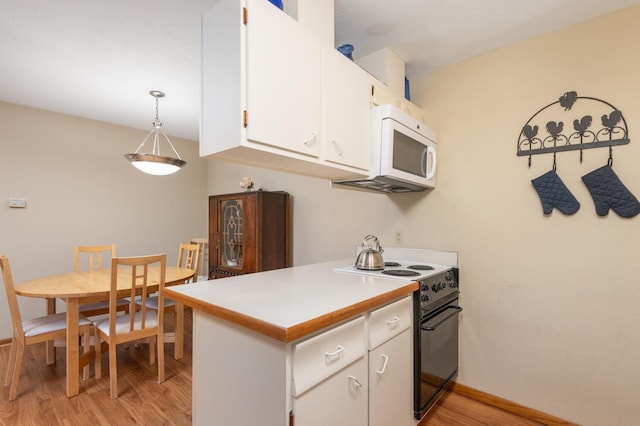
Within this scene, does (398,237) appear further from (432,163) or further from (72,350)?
(72,350)

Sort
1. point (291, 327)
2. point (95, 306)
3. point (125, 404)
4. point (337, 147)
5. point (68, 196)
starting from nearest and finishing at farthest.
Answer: point (291, 327) < point (337, 147) < point (125, 404) < point (95, 306) < point (68, 196)

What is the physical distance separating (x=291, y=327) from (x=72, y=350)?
84.5 inches

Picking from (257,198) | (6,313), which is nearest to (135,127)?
(257,198)

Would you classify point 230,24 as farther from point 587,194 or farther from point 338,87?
point 587,194

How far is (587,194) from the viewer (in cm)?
173

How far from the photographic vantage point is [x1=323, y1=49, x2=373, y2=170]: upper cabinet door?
1.49 metres

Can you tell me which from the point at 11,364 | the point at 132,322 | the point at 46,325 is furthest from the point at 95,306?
the point at 132,322

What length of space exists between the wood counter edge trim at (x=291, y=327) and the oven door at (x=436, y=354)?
453 millimetres

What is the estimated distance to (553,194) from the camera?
1.81 meters

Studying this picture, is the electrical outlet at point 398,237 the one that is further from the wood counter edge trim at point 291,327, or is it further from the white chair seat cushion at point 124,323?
the white chair seat cushion at point 124,323

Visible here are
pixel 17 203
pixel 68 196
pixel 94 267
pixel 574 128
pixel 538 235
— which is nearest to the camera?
pixel 574 128

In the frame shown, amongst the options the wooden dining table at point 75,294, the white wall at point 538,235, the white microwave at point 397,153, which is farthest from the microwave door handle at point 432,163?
the wooden dining table at point 75,294

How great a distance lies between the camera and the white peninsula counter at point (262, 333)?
0.93 m

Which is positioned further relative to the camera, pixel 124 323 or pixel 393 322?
pixel 124 323
